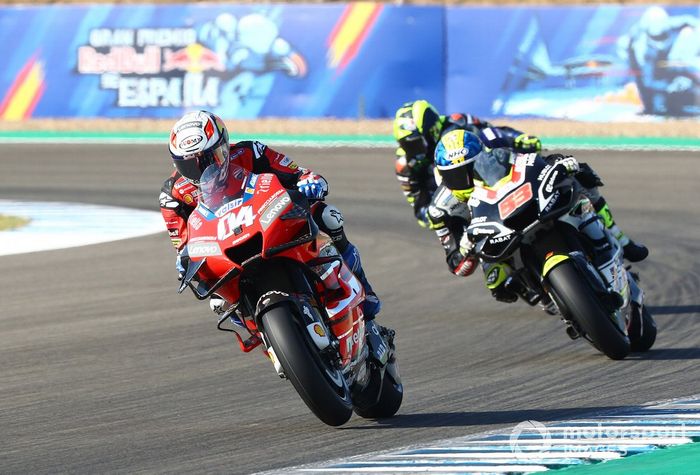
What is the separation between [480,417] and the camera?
22.9 feet

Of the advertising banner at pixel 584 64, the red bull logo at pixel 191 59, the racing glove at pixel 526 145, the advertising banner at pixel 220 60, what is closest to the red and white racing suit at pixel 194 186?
the racing glove at pixel 526 145

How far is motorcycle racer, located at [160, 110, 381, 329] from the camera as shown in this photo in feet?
21.3

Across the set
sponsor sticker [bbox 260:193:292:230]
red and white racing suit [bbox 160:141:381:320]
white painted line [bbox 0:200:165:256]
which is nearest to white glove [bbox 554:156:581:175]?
red and white racing suit [bbox 160:141:381:320]

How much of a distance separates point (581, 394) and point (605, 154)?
14648 millimetres

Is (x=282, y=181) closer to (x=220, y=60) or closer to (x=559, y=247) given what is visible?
(x=559, y=247)

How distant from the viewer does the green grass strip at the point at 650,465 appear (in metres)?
5.73

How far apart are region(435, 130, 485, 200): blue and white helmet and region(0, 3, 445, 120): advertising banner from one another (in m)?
15.3

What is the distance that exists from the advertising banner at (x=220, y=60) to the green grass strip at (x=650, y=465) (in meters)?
18.4

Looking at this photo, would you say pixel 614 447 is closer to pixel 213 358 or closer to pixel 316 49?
pixel 213 358

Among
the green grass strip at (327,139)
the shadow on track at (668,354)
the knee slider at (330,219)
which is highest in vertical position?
the knee slider at (330,219)

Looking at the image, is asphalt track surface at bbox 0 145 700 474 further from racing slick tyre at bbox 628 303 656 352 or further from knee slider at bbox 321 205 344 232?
knee slider at bbox 321 205 344 232

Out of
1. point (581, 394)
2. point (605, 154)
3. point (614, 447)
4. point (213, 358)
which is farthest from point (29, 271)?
point (605, 154)

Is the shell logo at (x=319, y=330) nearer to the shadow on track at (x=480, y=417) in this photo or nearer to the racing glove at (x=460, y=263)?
the shadow on track at (x=480, y=417)

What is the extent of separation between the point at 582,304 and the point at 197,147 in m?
2.70
